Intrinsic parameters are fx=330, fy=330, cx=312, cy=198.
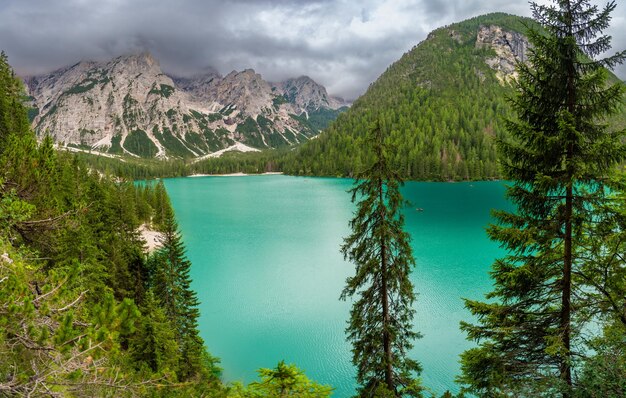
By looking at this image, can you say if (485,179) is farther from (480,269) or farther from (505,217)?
(505,217)

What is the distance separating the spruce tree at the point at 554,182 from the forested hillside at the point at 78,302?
6228mm

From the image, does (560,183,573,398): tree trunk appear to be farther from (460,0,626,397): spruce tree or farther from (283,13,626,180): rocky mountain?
(283,13,626,180): rocky mountain

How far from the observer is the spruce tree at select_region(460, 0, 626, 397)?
7566mm

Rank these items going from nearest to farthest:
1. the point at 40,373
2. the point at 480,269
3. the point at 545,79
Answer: the point at 40,373
the point at 545,79
the point at 480,269

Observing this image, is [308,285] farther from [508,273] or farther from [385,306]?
[508,273]

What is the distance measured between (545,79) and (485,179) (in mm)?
131021

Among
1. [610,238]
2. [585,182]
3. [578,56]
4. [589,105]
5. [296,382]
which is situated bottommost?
[296,382]

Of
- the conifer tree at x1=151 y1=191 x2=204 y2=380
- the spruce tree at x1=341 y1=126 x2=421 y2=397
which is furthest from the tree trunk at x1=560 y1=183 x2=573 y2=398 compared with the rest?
the conifer tree at x1=151 y1=191 x2=204 y2=380

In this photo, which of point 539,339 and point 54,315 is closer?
point 54,315

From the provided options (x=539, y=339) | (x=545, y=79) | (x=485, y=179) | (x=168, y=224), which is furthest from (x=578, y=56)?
(x=485, y=179)

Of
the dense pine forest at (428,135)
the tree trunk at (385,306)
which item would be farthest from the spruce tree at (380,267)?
the dense pine forest at (428,135)

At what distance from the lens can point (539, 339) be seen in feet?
28.9

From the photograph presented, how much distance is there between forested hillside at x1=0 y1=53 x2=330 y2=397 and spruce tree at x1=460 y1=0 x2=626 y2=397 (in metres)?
6.23

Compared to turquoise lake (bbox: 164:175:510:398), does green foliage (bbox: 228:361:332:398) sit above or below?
above
